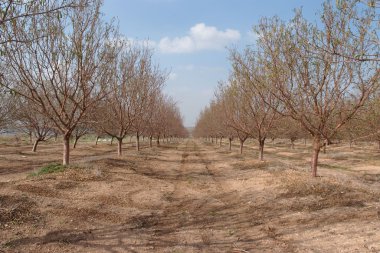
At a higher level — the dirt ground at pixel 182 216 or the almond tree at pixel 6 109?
the almond tree at pixel 6 109

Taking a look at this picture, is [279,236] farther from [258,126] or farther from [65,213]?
[258,126]

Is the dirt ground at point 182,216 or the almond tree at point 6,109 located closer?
the dirt ground at point 182,216

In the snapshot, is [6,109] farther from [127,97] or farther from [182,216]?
[182,216]

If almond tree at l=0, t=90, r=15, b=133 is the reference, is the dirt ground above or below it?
below

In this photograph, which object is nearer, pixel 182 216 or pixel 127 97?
pixel 182 216

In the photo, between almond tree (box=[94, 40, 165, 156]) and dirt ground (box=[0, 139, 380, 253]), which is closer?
dirt ground (box=[0, 139, 380, 253])

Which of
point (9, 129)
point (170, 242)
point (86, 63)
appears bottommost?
point (170, 242)

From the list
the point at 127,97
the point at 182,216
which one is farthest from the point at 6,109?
the point at 182,216

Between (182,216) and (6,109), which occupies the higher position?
(6,109)

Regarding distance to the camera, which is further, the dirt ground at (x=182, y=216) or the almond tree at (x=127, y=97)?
the almond tree at (x=127, y=97)

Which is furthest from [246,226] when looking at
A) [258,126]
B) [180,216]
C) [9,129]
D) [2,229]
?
[9,129]

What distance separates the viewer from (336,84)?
14109 mm

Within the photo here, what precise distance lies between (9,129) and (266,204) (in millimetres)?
33685

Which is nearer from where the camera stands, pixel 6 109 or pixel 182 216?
pixel 182 216
